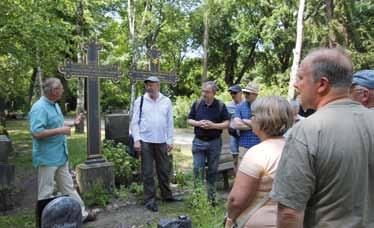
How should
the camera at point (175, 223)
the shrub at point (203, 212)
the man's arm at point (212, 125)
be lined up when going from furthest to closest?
the man's arm at point (212, 125)
the shrub at point (203, 212)
the camera at point (175, 223)

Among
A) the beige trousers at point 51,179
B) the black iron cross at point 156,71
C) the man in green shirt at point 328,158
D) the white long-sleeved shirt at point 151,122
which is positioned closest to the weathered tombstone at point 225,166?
the white long-sleeved shirt at point 151,122

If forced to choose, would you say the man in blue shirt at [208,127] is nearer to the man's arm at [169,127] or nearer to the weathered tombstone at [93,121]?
the man's arm at [169,127]

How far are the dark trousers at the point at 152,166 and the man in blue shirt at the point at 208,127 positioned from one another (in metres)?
0.49

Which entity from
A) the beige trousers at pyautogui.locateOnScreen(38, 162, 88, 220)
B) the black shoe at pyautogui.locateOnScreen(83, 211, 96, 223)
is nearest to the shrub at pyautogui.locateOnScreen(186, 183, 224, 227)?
the black shoe at pyautogui.locateOnScreen(83, 211, 96, 223)

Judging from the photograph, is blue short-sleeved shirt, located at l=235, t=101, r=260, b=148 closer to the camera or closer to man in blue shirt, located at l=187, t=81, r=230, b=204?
man in blue shirt, located at l=187, t=81, r=230, b=204

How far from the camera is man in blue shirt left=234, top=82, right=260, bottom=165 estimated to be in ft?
19.7

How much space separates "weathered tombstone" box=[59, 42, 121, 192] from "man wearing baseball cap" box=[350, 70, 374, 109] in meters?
4.62

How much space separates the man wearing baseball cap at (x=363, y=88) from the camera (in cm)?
294

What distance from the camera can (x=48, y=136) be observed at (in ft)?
16.2

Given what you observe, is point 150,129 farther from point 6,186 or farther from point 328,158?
point 328,158

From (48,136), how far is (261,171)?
3.27 metres

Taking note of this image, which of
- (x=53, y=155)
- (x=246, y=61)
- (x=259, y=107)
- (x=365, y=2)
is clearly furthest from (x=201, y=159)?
(x=246, y=61)

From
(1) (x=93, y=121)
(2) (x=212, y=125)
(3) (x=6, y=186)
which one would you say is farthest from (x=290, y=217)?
(1) (x=93, y=121)

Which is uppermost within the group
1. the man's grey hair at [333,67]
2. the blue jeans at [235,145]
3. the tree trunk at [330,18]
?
the tree trunk at [330,18]
